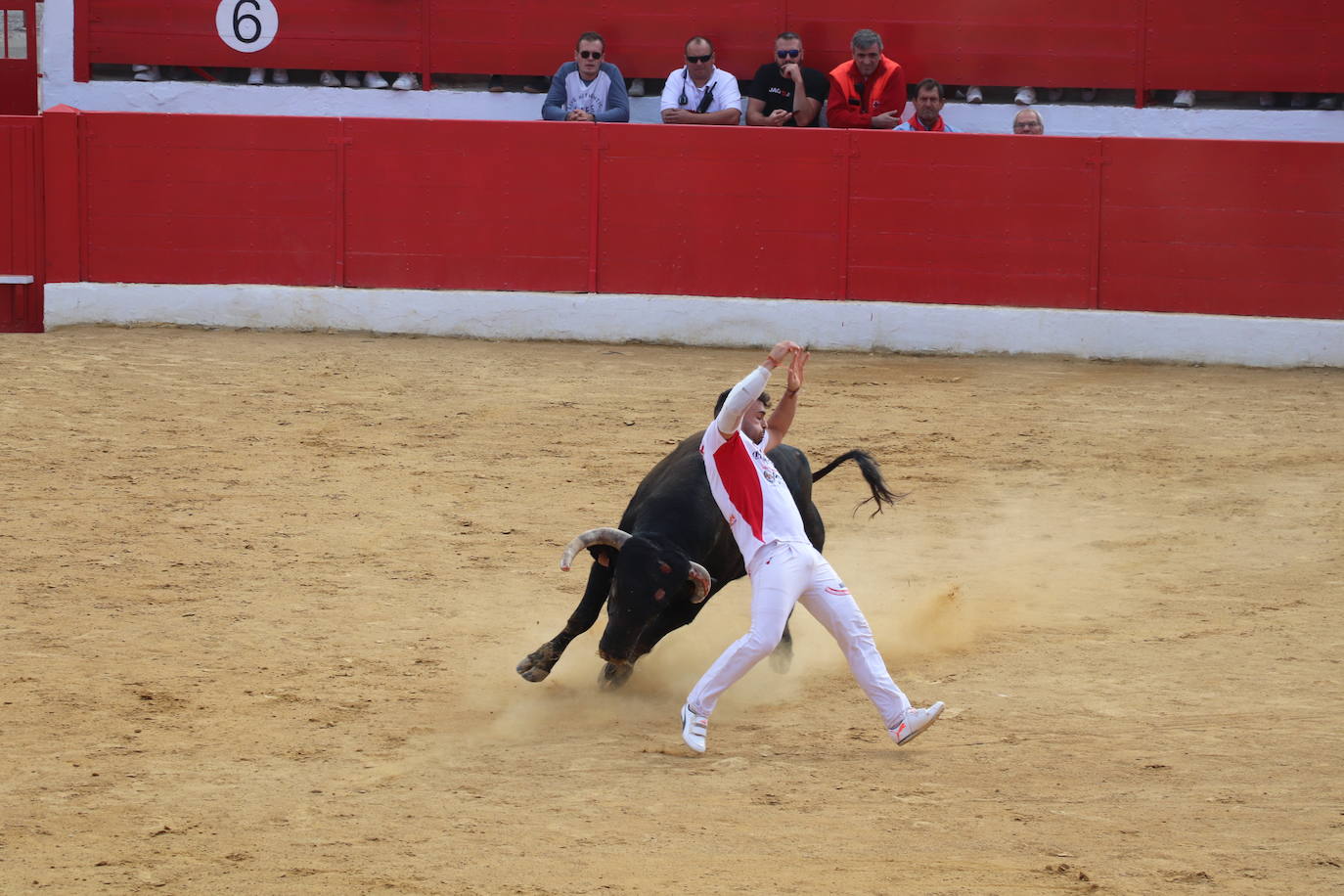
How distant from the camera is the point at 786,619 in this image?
5.07m

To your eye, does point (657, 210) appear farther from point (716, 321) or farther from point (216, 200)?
point (216, 200)

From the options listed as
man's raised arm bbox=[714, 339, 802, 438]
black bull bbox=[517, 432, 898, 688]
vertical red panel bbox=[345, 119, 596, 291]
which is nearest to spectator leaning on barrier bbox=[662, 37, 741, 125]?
vertical red panel bbox=[345, 119, 596, 291]

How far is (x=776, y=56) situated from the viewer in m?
13.1

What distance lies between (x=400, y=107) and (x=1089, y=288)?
19.9 feet

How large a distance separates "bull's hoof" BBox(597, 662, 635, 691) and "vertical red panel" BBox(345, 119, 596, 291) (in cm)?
700

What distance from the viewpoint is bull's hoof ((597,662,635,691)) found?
18.4 feet

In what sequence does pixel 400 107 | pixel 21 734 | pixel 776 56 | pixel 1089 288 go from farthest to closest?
pixel 400 107 → pixel 776 56 → pixel 1089 288 → pixel 21 734

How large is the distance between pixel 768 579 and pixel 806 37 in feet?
32.6

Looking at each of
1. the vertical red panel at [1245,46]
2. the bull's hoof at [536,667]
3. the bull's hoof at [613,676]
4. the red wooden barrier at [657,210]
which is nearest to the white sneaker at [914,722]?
the bull's hoof at [613,676]

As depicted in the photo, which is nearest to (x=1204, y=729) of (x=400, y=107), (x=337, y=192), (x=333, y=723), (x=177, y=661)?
(x=333, y=723)

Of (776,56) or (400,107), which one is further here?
(400,107)

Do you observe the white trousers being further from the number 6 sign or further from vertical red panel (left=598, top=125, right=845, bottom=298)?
the number 6 sign

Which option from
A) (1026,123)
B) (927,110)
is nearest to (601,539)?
(927,110)

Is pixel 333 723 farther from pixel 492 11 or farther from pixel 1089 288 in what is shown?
pixel 492 11
